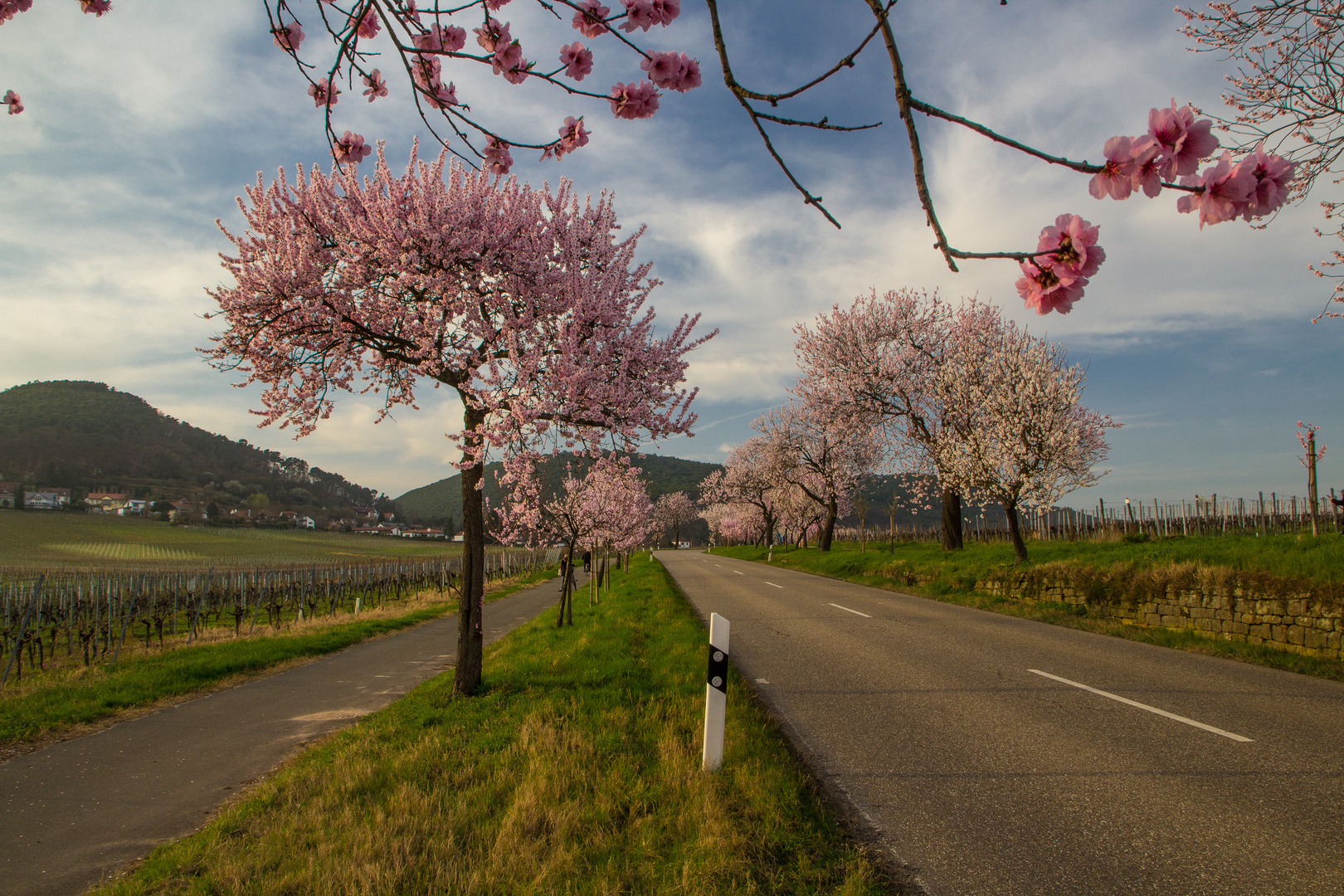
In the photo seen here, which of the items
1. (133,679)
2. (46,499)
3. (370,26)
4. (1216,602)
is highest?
(370,26)

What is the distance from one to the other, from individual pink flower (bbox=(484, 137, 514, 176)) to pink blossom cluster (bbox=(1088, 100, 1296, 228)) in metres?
3.20

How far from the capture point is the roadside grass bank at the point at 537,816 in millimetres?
3549

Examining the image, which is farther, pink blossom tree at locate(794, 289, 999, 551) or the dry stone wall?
pink blossom tree at locate(794, 289, 999, 551)

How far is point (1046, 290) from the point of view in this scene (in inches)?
82.0

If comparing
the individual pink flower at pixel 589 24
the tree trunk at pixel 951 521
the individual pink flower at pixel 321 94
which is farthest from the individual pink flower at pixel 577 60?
the tree trunk at pixel 951 521

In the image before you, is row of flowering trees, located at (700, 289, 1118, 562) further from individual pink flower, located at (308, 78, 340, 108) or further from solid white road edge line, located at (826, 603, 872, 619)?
individual pink flower, located at (308, 78, 340, 108)

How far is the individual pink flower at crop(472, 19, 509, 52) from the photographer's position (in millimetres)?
3158

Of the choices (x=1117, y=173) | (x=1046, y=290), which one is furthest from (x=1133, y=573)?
(x=1117, y=173)

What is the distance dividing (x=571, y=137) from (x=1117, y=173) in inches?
121

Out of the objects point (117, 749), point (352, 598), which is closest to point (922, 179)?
point (117, 749)

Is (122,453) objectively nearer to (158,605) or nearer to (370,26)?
(158,605)

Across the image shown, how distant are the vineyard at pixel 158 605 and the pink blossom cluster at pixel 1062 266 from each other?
15.9 meters

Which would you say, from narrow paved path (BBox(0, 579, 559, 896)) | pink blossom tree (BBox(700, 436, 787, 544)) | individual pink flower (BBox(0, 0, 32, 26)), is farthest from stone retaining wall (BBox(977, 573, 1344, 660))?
pink blossom tree (BBox(700, 436, 787, 544))

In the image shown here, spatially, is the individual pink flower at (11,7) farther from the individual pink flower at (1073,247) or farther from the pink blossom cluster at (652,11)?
the individual pink flower at (1073,247)
